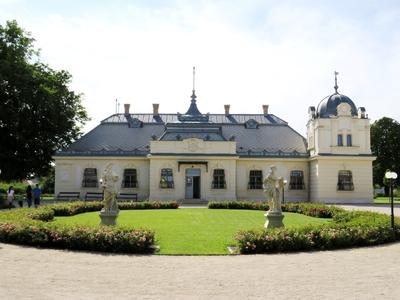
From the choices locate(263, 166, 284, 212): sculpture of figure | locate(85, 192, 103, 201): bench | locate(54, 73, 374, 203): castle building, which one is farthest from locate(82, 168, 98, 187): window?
locate(263, 166, 284, 212): sculpture of figure

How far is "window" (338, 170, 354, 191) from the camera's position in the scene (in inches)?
1471

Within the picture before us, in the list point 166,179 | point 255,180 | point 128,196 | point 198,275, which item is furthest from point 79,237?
point 255,180

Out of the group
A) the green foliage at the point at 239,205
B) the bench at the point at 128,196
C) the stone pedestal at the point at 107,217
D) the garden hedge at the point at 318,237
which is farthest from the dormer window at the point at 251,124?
the stone pedestal at the point at 107,217

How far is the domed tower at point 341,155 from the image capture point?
122 feet

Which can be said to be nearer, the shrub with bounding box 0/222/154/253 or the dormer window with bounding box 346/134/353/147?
the shrub with bounding box 0/222/154/253

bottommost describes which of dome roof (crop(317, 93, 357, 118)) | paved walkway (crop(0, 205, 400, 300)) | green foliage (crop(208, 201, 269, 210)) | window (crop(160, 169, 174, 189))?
paved walkway (crop(0, 205, 400, 300))

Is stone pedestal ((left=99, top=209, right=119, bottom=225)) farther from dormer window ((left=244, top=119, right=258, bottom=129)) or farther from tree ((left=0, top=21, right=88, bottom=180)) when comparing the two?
dormer window ((left=244, top=119, right=258, bottom=129))

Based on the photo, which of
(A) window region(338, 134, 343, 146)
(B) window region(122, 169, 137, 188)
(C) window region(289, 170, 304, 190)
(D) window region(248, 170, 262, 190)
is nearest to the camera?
(A) window region(338, 134, 343, 146)

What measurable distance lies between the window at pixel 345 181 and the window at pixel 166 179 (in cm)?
1358

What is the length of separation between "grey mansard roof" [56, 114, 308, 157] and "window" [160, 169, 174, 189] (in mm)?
2624

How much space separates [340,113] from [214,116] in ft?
38.3

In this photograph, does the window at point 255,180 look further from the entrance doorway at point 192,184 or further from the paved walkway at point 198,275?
the paved walkway at point 198,275

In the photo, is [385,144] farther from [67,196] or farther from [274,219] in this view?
[274,219]

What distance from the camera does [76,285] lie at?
8.38 m
